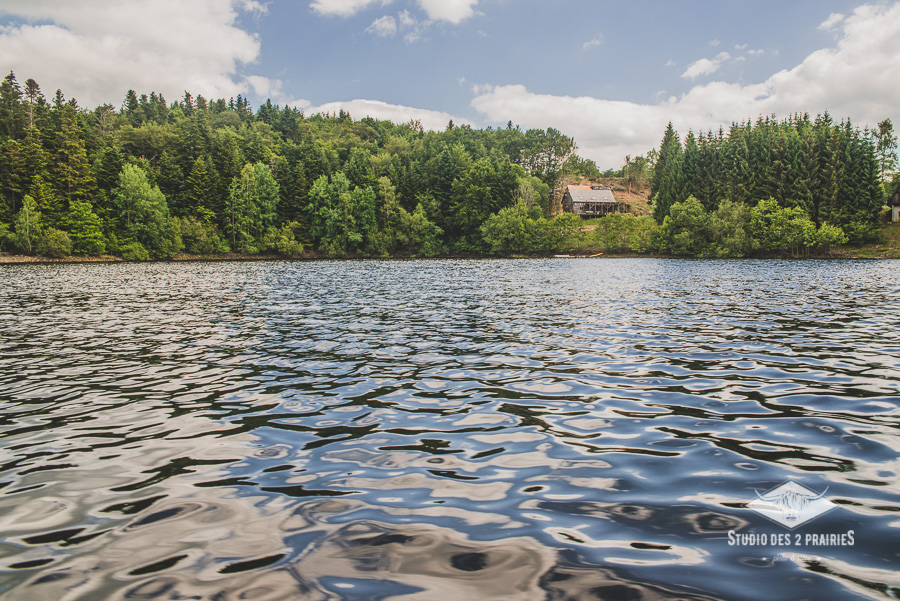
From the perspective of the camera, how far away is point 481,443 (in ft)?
23.0

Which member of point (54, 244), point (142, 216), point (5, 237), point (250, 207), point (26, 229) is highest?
point (250, 207)

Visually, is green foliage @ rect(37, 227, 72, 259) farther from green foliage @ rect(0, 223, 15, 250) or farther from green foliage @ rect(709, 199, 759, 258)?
green foliage @ rect(709, 199, 759, 258)

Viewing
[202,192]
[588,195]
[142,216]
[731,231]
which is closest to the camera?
[731,231]

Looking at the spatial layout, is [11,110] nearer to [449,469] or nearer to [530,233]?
[530,233]

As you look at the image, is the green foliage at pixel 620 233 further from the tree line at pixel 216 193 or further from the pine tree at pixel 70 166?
the pine tree at pixel 70 166

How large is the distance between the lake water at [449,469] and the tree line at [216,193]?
92.3m

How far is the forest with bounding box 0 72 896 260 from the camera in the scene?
8950cm

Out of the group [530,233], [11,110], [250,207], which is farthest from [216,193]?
[530,233]

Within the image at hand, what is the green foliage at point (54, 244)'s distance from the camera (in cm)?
8162

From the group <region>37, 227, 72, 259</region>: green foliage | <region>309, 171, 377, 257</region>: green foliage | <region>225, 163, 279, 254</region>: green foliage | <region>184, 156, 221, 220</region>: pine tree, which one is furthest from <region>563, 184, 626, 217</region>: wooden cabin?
<region>37, 227, 72, 259</region>: green foliage

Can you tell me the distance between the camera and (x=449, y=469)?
6152mm

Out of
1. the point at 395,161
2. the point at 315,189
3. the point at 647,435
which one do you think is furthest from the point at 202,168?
the point at 647,435

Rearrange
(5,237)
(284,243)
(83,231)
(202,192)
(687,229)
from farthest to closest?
1. (284,243)
2. (202,192)
3. (687,229)
4. (83,231)
5. (5,237)

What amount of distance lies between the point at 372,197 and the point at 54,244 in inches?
2313
